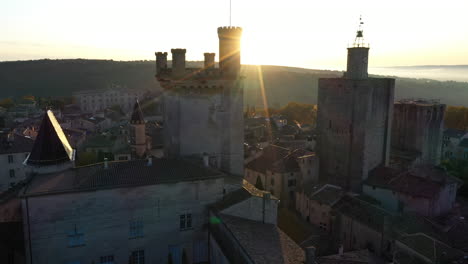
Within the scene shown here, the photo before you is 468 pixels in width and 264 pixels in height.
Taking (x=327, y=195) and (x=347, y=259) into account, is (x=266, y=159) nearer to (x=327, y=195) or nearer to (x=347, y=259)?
(x=327, y=195)

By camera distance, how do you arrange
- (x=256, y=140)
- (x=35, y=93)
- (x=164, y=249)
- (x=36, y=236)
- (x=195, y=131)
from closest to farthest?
(x=36, y=236) → (x=164, y=249) → (x=195, y=131) → (x=256, y=140) → (x=35, y=93)

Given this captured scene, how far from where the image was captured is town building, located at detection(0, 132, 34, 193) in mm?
41719

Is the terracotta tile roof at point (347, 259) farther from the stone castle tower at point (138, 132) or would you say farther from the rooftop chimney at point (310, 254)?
the stone castle tower at point (138, 132)

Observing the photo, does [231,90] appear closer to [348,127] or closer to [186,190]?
[186,190]

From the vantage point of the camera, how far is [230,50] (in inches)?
1022

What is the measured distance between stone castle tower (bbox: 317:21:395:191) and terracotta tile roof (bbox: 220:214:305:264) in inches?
865

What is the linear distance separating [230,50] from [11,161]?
3046 cm

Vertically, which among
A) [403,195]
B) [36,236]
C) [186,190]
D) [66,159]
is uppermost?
[66,159]

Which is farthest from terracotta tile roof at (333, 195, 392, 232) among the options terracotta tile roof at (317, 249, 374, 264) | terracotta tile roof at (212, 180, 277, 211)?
terracotta tile roof at (212, 180, 277, 211)

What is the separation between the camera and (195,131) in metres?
25.5

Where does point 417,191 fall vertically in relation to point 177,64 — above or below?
below

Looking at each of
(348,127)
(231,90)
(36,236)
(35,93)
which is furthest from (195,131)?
(35,93)

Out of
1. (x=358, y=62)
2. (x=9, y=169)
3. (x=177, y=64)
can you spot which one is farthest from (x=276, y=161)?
(x=9, y=169)

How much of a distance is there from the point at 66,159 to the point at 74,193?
3885 millimetres
